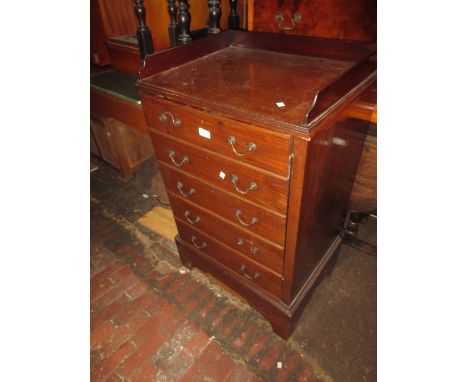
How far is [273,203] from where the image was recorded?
1.21 metres

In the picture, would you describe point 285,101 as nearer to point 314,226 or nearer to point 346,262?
point 314,226

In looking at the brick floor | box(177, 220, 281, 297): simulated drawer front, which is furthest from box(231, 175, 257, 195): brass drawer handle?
the brick floor

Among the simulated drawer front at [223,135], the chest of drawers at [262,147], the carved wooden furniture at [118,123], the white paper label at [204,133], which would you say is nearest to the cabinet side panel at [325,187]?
the chest of drawers at [262,147]

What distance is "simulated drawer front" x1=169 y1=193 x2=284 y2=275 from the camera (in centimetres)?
142

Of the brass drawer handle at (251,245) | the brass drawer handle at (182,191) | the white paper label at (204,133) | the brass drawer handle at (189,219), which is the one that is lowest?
the brass drawer handle at (189,219)

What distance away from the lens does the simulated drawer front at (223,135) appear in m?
1.04

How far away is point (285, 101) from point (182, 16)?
0.82 metres

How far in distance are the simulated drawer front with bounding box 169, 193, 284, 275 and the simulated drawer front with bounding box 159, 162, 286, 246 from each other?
0.04 metres

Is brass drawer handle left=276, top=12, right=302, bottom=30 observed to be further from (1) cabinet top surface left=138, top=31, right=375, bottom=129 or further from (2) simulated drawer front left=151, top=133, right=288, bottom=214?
(2) simulated drawer front left=151, top=133, right=288, bottom=214

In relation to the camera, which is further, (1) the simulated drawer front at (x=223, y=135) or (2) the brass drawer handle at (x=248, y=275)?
(2) the brass drawer handle at (x=248, y=275)

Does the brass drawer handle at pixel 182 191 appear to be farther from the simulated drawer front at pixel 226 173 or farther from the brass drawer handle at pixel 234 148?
the brass drawer handle at pixel 234 148

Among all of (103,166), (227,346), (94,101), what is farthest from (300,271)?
(103,166)

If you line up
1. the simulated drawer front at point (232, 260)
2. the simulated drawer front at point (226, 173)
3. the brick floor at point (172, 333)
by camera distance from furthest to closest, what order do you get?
1. the brick floor at point (172, 333)
2. the simulated drawer front at point (232, 260)
3. the simulated drawer front at point (226, 173)

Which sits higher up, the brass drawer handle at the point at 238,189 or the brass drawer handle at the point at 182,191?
the brass drawer handle at the point at 238,189
